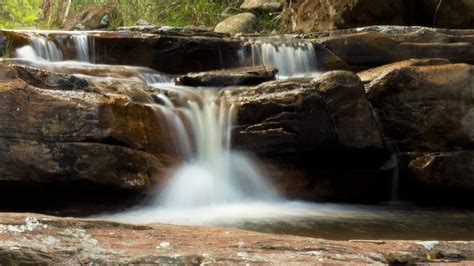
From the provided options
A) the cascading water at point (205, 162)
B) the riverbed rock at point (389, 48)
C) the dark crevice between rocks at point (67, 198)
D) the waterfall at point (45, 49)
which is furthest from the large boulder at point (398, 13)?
the dark crevice between rocks at point (67, 198)

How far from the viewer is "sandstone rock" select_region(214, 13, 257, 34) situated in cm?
1609

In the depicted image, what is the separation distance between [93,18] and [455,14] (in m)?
11.9

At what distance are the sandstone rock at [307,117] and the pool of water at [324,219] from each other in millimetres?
755

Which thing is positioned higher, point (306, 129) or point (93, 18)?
point (93, 18)

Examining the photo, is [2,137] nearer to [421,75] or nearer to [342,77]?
[342,77]

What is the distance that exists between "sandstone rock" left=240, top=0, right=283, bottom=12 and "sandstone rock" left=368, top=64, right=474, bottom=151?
10.4m

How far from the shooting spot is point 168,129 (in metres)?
6.34

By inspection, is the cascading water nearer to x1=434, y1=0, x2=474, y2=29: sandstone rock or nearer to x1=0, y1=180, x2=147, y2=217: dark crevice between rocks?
x1=0, y1=180, x2=147, y2=217: dark crevice between rocks

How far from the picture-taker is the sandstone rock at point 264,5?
17.4 meters

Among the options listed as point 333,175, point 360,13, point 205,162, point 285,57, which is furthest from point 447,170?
point 360,13

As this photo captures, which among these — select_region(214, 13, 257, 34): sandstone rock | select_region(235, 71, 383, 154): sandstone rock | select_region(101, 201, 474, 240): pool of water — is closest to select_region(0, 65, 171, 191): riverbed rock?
select_region(101, 201, 474, 240): pool of water

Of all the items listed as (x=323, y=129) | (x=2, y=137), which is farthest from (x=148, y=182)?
(x=323, y=129)

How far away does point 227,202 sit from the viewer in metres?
6.40

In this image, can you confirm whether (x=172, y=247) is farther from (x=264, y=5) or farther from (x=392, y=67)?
(x=264, y=5)
